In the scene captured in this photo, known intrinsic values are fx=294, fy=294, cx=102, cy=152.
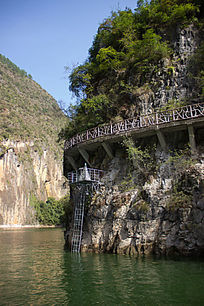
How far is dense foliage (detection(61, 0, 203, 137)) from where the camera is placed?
68.0 ft

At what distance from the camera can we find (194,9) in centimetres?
2098

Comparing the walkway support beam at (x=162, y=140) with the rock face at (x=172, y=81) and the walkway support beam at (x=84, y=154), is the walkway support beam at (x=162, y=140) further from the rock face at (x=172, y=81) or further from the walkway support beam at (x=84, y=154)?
the walkway support beam at (x=84, y=154)

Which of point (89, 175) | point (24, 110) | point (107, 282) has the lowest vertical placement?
point (107, 282)

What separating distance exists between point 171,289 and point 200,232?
15.8 ft

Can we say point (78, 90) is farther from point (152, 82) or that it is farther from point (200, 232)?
point (200, 232)

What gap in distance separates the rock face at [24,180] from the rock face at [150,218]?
75.7m

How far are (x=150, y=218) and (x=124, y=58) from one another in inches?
506

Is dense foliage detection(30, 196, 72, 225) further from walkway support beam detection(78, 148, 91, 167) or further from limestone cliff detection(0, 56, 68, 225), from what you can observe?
walkway support beam detection(78, 148, 91, 167)

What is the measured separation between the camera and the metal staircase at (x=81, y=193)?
18.3 m

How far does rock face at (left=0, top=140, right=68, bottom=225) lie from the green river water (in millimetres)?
78930

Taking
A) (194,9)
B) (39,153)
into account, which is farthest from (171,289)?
(39,153)

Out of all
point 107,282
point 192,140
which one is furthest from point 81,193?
point 107,282

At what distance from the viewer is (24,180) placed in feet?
323

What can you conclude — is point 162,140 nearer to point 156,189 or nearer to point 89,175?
point 156,189
